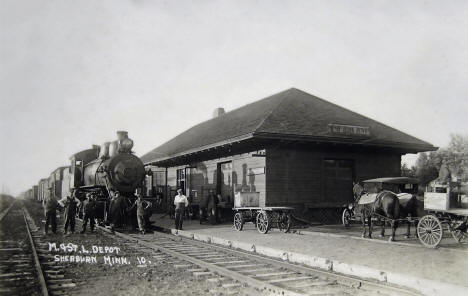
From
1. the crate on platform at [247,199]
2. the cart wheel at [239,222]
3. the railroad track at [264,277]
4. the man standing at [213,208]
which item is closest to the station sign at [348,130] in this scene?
the crate on platform at [247,199]

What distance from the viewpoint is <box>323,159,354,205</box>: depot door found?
53.6 feet

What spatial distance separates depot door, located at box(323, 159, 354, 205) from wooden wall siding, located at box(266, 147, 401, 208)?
0.34ft

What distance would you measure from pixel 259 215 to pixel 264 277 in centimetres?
676

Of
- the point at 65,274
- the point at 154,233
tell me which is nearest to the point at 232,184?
the point at 154,233

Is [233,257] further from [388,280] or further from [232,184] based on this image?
[232,184]

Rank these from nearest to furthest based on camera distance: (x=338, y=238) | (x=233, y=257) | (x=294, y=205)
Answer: (x=233, y=257), (x=338, y=238), (x=294, y=205)

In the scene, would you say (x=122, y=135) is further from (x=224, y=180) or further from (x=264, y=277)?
(x=264, y=277)

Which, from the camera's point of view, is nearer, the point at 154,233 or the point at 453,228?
the point at 453,228

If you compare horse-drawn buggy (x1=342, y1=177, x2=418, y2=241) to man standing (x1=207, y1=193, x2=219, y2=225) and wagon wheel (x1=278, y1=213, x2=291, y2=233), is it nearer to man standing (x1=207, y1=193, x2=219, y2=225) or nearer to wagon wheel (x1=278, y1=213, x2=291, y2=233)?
wagon wheel (x1=278, y1=213, x2=291, y2=233)

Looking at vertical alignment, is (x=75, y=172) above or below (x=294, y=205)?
above

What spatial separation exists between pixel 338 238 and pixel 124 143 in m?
8.81

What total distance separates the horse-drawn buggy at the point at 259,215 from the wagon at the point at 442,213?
4.39 m

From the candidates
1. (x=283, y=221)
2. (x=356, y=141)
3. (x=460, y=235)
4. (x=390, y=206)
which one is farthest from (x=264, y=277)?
(x=356, y=141)

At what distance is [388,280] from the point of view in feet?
21.5
